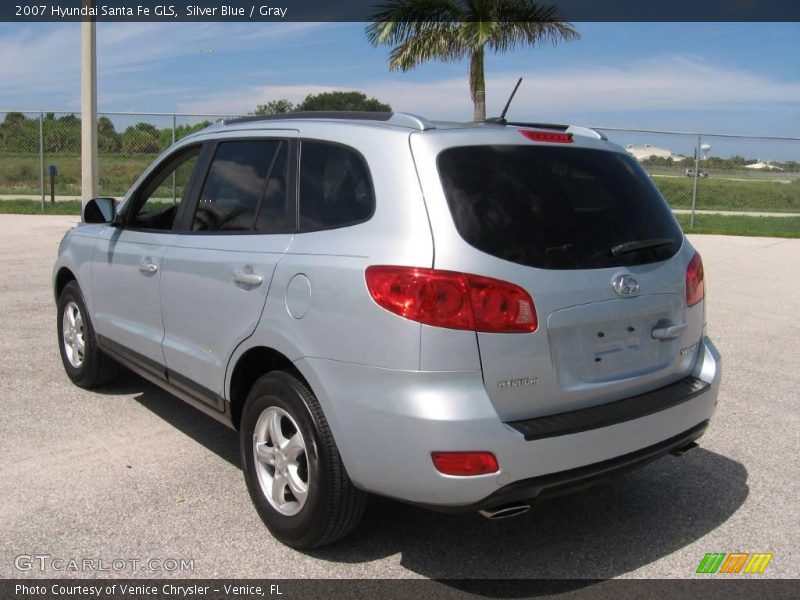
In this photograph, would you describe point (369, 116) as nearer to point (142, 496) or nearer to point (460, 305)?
point (460, 305)

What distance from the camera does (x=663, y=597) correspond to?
311cm

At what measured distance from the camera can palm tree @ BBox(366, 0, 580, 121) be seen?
16984mm

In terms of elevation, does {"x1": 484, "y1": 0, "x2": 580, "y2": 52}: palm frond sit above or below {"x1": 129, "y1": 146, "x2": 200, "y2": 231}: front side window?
above

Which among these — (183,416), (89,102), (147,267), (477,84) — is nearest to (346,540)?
(147,267)

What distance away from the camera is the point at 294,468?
11.2 ft

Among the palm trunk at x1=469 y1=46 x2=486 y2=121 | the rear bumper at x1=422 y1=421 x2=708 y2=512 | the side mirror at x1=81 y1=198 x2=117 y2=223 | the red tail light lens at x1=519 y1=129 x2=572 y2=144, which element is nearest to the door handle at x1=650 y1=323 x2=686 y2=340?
the rear bumper at x1=422 y1=421 x2=708 y2=512

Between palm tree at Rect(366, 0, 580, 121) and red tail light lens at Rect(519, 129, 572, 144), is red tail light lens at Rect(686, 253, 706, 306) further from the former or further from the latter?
palm tree at Rect(366, 0, 580, 121)

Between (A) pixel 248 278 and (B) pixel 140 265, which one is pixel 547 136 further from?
(B) pixel 140 265

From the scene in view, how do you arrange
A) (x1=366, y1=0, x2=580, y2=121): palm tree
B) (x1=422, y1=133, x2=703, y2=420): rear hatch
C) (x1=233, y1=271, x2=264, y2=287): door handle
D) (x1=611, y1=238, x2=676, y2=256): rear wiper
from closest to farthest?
(x1=422, y1=133, x2=703, y2=420): rear hatch, (x1=611, y1=238, x2=676, y2=256): rear wiper, (x1=233, y1=271, x2=264, y2=287): door handle, (x1=366, y1=0, x2=580, y2=121): palm tree

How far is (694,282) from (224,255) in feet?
7.15

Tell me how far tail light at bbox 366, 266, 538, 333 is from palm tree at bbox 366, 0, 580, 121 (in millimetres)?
14781

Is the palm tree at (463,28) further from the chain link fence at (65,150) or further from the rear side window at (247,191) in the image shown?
the rear side window at (247,191)

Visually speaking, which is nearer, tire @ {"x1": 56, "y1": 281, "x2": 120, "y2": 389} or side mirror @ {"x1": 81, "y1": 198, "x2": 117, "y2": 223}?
side mirror @ {"x1": 81, "y1": 198, "x2": 117, "y2": 223}

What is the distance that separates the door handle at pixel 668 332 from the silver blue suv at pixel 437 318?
1 centimetres
